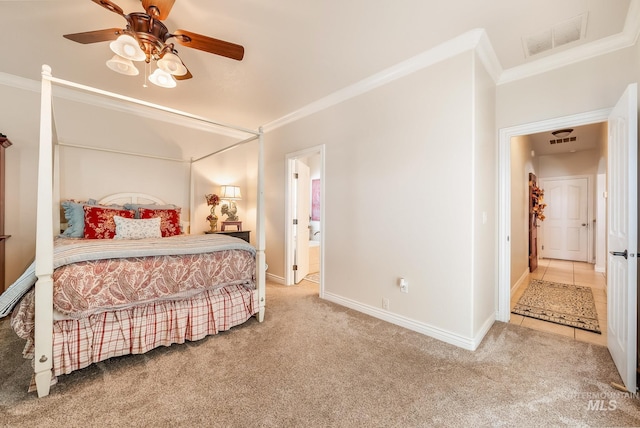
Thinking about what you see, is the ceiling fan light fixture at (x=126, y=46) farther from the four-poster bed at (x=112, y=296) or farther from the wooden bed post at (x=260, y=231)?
the wooden bed post at (x=260, y=231)

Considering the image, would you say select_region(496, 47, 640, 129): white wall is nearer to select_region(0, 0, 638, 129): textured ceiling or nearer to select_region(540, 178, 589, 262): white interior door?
select_region(0, 0, 638, 129): textured ceiling

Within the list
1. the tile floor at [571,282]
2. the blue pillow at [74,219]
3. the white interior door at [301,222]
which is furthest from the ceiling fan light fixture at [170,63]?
the tile floor at [571,282]

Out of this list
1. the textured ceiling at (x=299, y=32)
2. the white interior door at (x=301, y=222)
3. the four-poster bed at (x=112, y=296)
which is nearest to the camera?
the four-poster bed at (x=112, y=296)

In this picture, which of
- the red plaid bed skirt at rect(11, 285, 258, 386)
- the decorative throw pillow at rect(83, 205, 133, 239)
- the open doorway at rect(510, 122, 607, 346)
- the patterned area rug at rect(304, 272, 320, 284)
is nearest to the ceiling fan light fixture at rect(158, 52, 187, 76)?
the red plaid bed skirt at rect(11, 285, 258, 386)

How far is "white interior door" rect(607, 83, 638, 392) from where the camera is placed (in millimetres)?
1663

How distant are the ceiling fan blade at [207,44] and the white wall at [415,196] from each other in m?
1.55

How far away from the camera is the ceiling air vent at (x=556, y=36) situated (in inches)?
80.3

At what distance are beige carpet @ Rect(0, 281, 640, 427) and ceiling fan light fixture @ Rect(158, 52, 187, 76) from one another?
2.21 m

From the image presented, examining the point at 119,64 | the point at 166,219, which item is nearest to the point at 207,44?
the point at 119,64

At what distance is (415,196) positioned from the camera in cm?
259

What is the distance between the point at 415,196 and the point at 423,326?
4.05ft

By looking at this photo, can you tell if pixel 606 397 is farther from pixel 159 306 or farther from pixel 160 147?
pixel 160 147

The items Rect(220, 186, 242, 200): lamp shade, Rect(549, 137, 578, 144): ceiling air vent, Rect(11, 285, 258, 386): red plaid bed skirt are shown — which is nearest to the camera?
Rect(11, 285, 258, 386): red plaid bed skirt

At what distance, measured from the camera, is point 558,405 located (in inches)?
62.9
